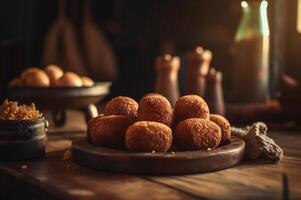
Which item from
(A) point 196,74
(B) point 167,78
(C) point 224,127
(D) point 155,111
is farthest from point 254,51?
(D) point 155,111

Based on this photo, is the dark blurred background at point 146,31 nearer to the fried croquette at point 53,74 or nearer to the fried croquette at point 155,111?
the fried croquette at point 53,74

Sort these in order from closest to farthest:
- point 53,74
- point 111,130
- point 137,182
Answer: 1. point 137,182
2. point 111,130
3. point 53,74

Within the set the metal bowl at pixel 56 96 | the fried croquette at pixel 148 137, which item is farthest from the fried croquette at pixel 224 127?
the metal bowl at pixel 56 96

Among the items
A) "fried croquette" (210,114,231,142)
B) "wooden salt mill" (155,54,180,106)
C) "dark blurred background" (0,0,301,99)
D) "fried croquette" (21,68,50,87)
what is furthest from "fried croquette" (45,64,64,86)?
"dark blurred background" (0,0,301,99)

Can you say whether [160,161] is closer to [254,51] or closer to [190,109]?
[190,109]

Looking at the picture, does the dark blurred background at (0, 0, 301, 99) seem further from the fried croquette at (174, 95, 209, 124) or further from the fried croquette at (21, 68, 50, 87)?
the fried croquette at (174, 95, 209, 124)

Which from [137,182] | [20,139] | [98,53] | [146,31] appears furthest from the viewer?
[98,53]

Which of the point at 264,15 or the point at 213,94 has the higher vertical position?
the point at 264,15
